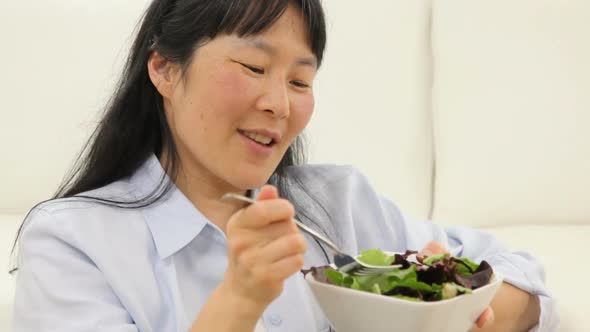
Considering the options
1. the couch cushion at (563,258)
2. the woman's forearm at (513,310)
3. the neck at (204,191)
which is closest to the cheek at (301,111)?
the neck at (204,191)

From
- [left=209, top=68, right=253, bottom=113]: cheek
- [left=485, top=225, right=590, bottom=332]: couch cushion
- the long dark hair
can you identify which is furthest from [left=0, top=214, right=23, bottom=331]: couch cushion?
[left=485, top=225, right=590, bottom=332]: couch cushion

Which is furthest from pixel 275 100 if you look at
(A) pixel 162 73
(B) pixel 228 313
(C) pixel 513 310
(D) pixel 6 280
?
(D) pixel 6 280

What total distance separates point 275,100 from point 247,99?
37 millimetres

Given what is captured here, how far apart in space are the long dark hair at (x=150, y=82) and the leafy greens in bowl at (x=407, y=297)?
0.36m

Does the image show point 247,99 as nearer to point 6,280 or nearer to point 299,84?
point 299,84

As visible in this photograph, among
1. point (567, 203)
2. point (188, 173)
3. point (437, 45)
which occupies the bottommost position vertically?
point (567, 203)

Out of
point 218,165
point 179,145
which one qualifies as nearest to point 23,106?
point 179,145

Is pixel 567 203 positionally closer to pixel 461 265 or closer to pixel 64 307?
pixel 461 265

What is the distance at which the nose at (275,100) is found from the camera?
1000 mm

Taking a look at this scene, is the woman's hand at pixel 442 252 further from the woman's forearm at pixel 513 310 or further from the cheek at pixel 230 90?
the cheek at pixel 230 90

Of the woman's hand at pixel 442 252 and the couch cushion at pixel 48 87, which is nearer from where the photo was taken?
the woman's hand at pixel 442 252

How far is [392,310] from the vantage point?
0.81 meters

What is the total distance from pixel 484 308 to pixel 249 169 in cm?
35

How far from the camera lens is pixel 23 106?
1.78m
